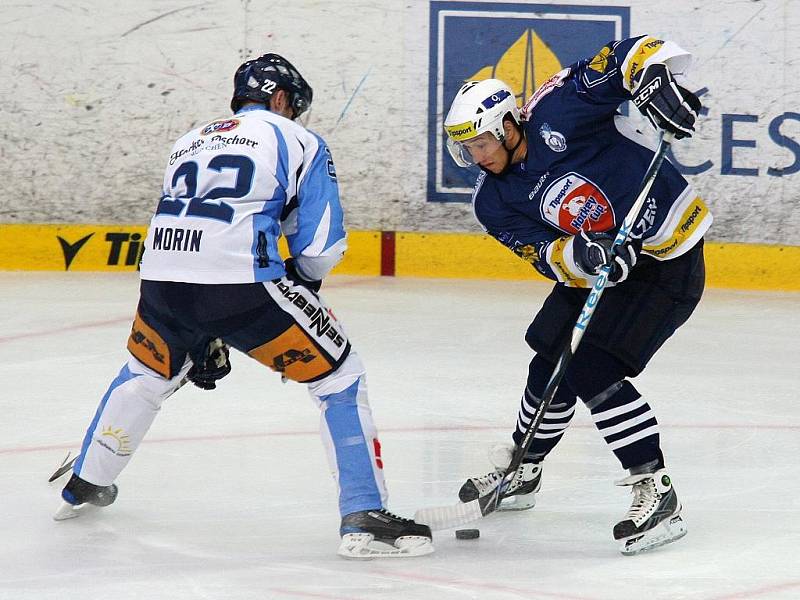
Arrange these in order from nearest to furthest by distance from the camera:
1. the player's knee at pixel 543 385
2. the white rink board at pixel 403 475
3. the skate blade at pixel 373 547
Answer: the white rink board at pixel 403 475 < the skate blade at pixel 373 547 < the player's knee at pixel 543 385

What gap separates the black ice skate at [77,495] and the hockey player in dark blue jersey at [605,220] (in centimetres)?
87

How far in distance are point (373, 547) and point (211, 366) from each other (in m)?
0.55

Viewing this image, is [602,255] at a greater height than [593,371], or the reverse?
[602,255]

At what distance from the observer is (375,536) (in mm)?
2711

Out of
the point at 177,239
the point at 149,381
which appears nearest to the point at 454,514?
the point at 149,381

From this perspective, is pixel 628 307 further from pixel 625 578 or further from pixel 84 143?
pixel 84 143

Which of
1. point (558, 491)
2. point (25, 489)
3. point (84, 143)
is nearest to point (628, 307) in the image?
point (558, 491)

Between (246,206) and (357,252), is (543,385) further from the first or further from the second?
(357,252)

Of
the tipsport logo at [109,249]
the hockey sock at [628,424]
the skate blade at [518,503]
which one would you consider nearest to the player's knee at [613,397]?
the hockey sock at [628,424]

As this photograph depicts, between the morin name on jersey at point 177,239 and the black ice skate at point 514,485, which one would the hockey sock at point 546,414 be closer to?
the black ice skate at point 514,485

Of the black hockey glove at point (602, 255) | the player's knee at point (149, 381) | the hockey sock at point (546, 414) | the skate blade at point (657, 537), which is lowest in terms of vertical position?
the skate blade at point (657, 537)

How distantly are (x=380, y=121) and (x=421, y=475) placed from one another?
369cm

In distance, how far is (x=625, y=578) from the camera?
2598mm

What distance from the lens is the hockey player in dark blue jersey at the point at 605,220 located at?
111 inches
